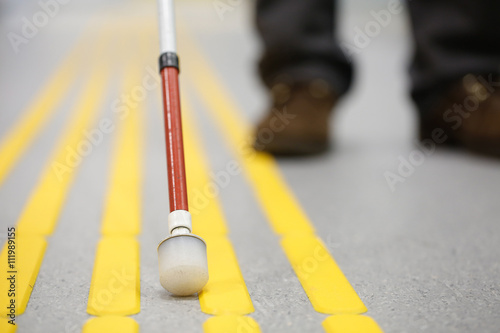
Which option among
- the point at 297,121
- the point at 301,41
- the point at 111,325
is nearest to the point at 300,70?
the point at 301,41

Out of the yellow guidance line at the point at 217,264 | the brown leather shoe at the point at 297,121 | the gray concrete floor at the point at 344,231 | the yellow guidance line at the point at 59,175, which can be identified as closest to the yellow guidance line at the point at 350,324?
the gray concrete floor at the point at 344,231

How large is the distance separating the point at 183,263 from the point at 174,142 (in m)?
0.23

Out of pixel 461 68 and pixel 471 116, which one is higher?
pixel 461 68

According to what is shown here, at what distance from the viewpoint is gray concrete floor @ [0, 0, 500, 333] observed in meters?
0.87

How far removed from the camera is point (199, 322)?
835mm

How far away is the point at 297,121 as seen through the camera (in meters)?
2.00

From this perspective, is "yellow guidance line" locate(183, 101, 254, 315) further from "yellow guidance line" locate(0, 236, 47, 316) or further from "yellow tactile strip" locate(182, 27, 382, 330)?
"yellow guidance line" locate(0, 236, 47, 316)

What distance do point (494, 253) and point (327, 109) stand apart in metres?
1.03

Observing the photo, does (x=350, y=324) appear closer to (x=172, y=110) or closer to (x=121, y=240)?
(x=172, y=110)

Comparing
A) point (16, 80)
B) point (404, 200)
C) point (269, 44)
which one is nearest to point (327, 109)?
point (269, 44)

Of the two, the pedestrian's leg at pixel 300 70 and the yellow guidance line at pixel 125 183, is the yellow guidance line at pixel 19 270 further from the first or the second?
the pedestrian's leg at pixel 300 70

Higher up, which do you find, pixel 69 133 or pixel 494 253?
pixel 69 133

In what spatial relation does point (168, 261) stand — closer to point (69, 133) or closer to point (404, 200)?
point (404, 200)

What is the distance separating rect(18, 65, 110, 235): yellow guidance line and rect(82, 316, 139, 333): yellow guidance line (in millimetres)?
489
